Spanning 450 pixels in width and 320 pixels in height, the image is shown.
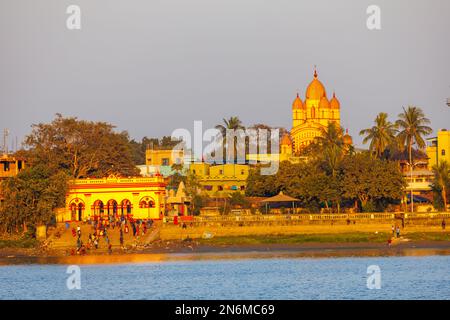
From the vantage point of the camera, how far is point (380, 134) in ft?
311

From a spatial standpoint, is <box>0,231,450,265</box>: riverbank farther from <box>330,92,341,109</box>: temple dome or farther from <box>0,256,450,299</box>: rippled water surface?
<box>330,92,341,109</box>: temple dome

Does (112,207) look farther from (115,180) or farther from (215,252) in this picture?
(215,252)

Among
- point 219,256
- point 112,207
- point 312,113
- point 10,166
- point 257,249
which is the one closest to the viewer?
point 219,256

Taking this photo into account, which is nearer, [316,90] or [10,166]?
[10,166]

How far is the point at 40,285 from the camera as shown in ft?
170

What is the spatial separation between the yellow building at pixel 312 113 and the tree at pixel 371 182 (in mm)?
47519

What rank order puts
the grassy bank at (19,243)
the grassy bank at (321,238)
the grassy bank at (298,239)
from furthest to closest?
the grassy bank at (19,243)
the grassy bank at (298,239)
the grassy bank at (321,238)

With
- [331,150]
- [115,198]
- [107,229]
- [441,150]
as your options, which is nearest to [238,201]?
[331,150]

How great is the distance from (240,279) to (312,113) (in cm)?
8010

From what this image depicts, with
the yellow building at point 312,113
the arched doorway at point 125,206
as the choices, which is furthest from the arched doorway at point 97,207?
the yellow building at point 312,113

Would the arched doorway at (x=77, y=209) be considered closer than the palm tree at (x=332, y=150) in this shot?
Yes

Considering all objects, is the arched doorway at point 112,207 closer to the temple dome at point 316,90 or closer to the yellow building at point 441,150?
the yellow building at point 441,150

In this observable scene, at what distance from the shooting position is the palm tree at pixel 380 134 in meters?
94.8
